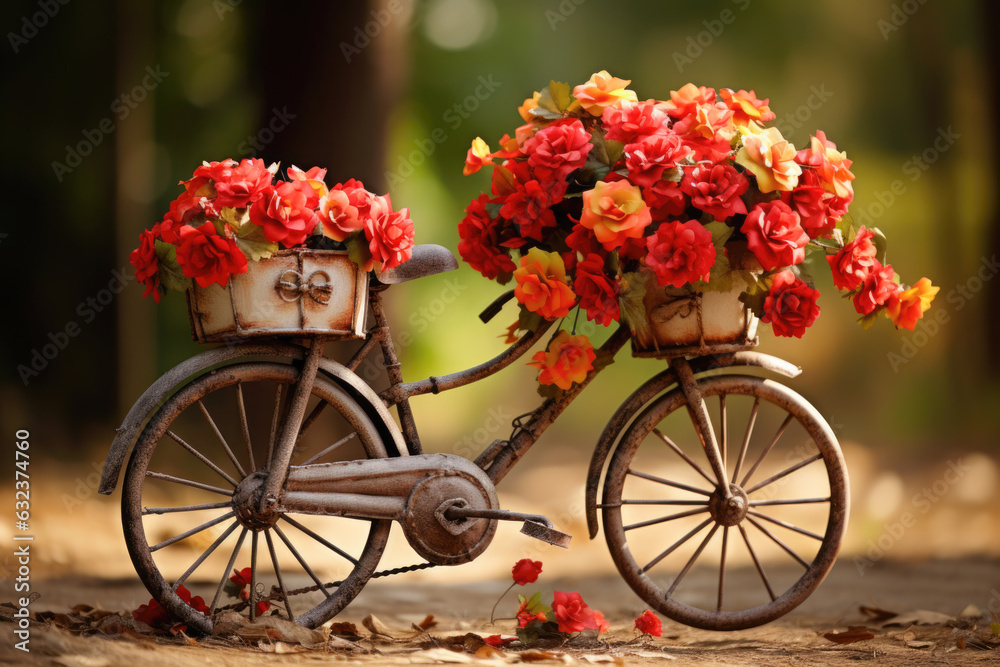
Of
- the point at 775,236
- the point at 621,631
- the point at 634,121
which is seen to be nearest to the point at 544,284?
the point at 634,121

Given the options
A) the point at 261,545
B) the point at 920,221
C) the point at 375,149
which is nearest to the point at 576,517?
the point at 261,545

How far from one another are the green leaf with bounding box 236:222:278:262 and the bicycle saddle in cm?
39

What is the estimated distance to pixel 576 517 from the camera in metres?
6.67

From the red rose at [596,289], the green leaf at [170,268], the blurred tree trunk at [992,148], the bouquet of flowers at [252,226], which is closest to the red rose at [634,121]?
the red rose at [596,289]

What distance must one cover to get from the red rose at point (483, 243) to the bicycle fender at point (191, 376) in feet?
2.02

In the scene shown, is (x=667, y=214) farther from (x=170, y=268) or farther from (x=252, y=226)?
(x=170, y=268)

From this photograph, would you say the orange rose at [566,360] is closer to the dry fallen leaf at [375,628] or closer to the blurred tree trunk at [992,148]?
the dry fallen leaf at [375,628]

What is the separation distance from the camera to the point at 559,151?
10.5 feet

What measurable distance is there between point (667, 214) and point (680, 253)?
21 centimetres

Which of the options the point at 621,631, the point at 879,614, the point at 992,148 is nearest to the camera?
the point at 621,631

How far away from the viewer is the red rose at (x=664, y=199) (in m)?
3.15

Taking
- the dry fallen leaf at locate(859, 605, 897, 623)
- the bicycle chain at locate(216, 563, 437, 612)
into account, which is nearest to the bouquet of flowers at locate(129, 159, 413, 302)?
the bicycle chain at locate(216, 563, 437, 612)

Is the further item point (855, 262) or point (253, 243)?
point (855, 262)

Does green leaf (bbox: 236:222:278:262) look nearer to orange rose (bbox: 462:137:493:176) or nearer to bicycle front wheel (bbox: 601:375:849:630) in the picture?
orange rose (bbox: 462:137:493:176)
